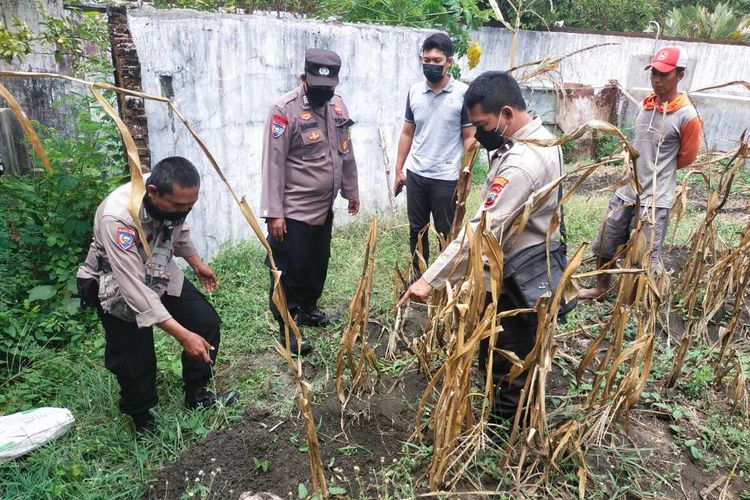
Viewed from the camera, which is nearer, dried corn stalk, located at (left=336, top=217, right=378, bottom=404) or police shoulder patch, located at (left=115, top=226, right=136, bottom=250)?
police shoulder patch, located at (left=115, top=226, right=136, bottom=250)

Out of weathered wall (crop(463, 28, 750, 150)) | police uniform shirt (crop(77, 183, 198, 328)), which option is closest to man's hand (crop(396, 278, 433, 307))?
police uniform shirt (crop(77, 183, 198, 328))

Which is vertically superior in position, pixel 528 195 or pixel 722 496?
pixel 528 195

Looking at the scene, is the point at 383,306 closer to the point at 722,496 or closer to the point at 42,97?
the point at 722,496

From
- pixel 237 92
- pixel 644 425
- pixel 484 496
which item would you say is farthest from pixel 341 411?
pixel 237 92

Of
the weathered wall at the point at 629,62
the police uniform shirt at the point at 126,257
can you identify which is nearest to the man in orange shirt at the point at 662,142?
the police uniform shirt at the point at 126,257

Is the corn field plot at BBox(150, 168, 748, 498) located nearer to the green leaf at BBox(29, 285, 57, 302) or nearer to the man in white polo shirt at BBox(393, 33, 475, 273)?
the man in white polo shirt at BBox(393, 33, 475, 273)

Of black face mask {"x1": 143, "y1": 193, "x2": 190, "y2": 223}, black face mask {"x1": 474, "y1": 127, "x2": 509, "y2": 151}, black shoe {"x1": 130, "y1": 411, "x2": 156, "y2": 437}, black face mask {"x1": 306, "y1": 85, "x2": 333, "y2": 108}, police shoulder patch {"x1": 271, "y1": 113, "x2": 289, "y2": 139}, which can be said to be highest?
black face mask {"x1": 306, "y1": 85, "x2": 333, "y2": 108}

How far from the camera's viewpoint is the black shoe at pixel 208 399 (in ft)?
8.81

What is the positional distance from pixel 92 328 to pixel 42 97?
4.10 metres

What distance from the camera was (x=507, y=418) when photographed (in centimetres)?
257

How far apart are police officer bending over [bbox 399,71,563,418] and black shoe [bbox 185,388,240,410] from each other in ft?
3.67

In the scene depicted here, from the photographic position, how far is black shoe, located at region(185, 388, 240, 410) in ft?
8.81

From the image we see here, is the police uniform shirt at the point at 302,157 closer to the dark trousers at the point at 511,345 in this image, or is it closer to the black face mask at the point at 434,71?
the black face mask at the point at 434,71

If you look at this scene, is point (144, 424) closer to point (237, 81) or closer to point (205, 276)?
Answer: point (205, 276)
